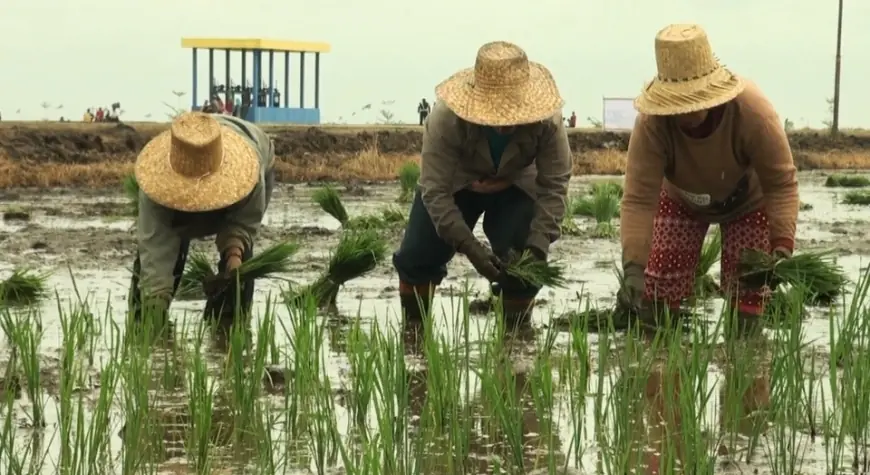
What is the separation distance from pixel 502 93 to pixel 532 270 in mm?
614

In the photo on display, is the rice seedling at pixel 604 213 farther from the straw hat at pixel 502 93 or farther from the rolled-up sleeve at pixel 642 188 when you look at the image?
the rolled-up sleeve at pixel 642 188

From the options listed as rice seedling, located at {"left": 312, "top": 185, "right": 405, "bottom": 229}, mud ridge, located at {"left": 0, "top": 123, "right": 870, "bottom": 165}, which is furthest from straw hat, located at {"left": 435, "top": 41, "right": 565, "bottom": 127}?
mud ridge, located at {"left": 0, "top": 123, "right": 870, "bottom": 165}

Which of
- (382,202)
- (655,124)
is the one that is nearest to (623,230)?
(655,124)

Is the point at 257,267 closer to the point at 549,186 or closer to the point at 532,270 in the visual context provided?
the point at 532,270

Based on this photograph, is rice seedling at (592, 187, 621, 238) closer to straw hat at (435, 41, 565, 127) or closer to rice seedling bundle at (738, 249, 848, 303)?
straw hat at (435, 41, 565, 127)

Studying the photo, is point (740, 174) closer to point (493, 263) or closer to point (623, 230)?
point (623, 230)

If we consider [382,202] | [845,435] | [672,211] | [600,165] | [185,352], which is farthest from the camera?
[600,165]

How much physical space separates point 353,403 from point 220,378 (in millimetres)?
836

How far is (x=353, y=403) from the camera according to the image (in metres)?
3.85

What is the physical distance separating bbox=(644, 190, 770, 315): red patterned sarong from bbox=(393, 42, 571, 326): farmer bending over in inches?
13.9

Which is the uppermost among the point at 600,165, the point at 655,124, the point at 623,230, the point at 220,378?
the point at 655,124

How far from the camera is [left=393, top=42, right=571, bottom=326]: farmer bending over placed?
516 cm

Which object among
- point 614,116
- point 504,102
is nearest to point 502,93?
point 504,102

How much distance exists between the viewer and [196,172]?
17.0 ft
